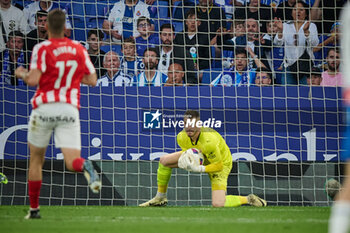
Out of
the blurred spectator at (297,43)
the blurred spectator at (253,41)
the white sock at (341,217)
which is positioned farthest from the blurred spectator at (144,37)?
the white sock at (341,217)

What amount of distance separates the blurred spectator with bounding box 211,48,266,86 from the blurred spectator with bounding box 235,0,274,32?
65 cm

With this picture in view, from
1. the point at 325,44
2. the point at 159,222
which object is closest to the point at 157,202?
the point at 159,222

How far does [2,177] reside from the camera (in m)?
8.45

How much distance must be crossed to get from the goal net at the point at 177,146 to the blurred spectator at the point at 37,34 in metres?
1.20

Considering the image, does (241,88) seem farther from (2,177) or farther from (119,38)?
(2,177)

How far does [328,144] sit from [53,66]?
5637mm

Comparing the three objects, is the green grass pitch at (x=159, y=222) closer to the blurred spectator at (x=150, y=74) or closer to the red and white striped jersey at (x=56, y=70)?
the red and white striped jersey at (x=56, y=70)

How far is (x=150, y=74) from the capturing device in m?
11.1

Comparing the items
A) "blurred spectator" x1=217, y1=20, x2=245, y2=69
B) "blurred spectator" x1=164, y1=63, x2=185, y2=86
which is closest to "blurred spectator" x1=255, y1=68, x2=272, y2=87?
"blurred spectator" x1=217, y1=20, x2=245, y2=69

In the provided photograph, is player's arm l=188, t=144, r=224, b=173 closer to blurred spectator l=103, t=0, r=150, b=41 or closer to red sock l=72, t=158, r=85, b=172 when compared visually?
red sock l=72, t=158, r=85, b=172

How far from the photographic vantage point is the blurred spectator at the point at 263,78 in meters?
11.2

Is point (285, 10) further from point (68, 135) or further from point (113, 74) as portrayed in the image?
point (68, 135)

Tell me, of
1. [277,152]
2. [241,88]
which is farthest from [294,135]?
[241,88]

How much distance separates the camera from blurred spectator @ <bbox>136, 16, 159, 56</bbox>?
11.4m
